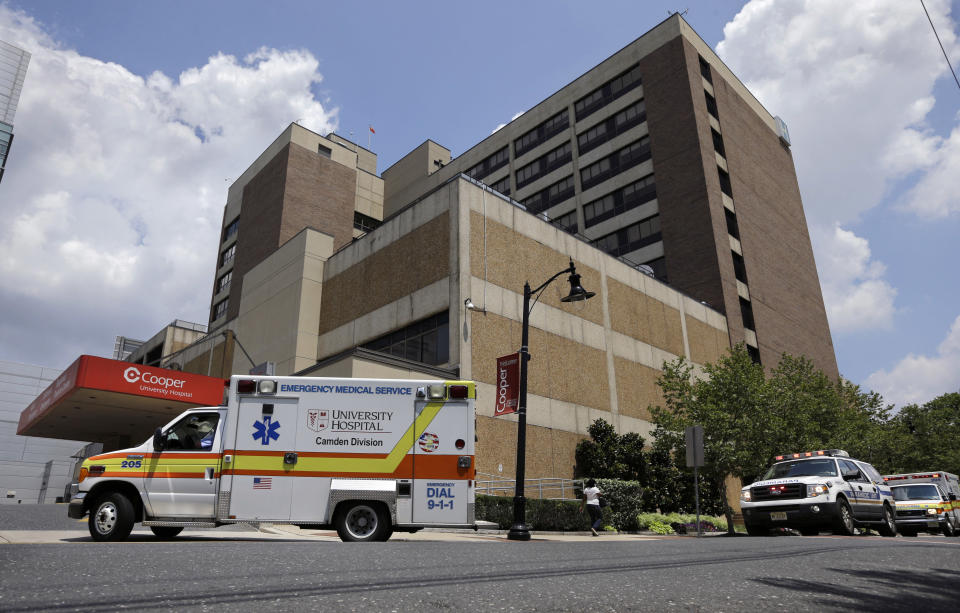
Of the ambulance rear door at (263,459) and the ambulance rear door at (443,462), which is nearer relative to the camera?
the ambulance rear door at (263,459)

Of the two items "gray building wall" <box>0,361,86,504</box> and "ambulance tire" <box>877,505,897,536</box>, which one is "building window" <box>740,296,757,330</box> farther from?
"gray building wall" <box>0,361,86,504</box>

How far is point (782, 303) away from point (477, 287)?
31.8 meters

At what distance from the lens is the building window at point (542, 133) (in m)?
54.5

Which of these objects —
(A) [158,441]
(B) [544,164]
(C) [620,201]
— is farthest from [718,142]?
(A) [158,441]

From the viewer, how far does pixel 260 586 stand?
461 centimetres

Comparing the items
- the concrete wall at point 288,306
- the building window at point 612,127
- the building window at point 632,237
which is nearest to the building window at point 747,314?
the building window at point 632,237

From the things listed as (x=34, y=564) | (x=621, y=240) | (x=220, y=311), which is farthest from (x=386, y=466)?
(x=220, y=311)

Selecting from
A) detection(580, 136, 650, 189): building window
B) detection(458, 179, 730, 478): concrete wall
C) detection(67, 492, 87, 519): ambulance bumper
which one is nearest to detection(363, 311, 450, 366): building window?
detection(458, 179, 730, 478): concrete wall

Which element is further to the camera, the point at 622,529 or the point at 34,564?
the point at 622,529

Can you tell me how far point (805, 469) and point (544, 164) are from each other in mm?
42717

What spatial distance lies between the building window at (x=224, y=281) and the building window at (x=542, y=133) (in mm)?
29373

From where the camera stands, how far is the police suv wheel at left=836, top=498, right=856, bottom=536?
Result: 49.0ft

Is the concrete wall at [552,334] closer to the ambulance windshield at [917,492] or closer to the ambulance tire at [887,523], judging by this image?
the ambulance windshield at [917,492]

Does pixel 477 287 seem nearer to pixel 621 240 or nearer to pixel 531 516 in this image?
pixel 531 516
